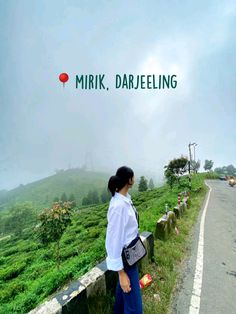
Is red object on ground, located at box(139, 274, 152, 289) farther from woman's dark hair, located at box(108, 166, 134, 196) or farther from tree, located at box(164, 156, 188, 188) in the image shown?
tree, located at box(164, 156, 188, 188)

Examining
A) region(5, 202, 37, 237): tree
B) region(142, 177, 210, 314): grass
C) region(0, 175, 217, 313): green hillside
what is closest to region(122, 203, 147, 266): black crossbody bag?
region(142, 177, 210, 314): grass

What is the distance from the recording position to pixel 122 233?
6.94ft

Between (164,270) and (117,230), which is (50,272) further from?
(117,230)

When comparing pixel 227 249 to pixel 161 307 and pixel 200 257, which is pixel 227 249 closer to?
pixel 200 257

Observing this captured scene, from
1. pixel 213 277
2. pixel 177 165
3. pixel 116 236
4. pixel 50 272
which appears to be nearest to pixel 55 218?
pixel 50 272

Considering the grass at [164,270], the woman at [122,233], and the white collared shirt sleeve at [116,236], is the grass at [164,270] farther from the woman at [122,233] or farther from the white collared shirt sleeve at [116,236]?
the white collared shirt sleeve at [116,236]

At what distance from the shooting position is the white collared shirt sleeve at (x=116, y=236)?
2.10m

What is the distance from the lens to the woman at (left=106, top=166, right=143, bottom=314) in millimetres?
2111

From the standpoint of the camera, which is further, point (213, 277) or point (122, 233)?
point (213, 277)

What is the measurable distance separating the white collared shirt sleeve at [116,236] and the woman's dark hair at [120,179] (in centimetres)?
25

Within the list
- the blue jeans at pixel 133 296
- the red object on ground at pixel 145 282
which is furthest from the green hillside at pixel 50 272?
the blue jeans at pixel 133 296

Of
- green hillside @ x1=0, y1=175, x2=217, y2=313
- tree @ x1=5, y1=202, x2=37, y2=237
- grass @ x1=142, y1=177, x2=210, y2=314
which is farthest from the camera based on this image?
tree @ x1=5, y1=202, x2=37, y2=237

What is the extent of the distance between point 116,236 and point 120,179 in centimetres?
57

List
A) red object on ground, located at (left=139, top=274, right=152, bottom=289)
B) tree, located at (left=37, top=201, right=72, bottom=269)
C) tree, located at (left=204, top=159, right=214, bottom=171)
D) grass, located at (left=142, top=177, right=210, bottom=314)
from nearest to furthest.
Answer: grass, located at (left=142, top=177, right=210, bottom=314) → red object on ground, located at (left=139, top=274, right=152, bottom=289) → tree, located at (left=37, top=201, right=72, bottom=269) → tree, located at (left=204, top=159, right=214, bottom=171)
